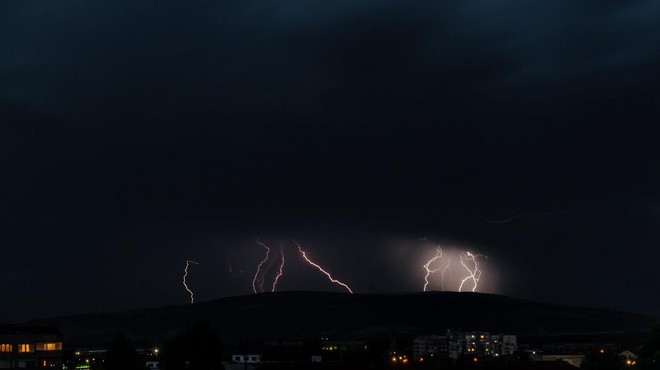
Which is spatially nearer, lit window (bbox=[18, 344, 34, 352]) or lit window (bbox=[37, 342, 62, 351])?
lit window (bbox=[18, 344, 34, 352])

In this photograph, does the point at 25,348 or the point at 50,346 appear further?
the point at 50,346

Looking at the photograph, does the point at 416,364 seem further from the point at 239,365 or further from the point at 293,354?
the point at 293,354

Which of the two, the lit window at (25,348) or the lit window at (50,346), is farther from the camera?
the lit window at (50,346)

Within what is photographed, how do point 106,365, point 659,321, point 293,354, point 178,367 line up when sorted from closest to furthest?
point 659,321
point 106,365
point 178,367
point 293,354

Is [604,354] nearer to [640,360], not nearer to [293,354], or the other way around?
[640,360]

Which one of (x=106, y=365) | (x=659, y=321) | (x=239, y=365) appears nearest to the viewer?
(x=659, y=321)

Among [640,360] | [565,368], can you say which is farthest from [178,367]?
[640,360]

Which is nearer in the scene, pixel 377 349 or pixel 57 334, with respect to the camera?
pixel 57 334
